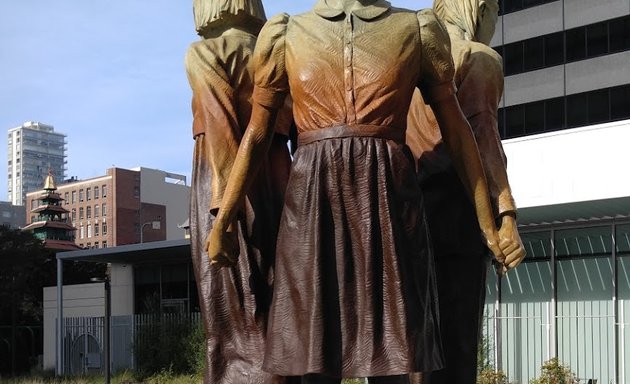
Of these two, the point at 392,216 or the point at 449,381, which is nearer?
the point at 392,216

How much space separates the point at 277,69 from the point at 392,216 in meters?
0.66

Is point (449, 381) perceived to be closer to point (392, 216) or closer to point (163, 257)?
point (392, 216)

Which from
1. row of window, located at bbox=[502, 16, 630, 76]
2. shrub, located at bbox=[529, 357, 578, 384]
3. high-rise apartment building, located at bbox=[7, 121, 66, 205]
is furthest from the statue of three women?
high-rise apartment building, located at bbox=[7, 121, 66, 205]

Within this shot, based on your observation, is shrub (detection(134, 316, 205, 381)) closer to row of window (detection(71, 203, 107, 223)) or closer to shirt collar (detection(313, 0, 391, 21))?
shirt collar (detection(313, 0, 391, 21))

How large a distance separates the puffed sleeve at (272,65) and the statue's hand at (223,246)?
47cm

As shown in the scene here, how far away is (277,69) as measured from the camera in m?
3.35

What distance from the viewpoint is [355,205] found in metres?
3.16

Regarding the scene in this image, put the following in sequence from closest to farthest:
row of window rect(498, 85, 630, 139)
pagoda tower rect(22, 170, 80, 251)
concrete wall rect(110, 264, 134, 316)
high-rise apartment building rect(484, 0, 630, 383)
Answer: high-rise apartment building rect(484, 0, 630, 383)
concrete wall rect(110, 264, 134, 316)
row of window rect(498, 85, 630, 139)
pagoda tower rect(22, 170, 80, 251)

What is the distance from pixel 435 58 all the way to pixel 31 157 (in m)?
161

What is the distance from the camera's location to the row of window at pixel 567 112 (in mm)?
35719

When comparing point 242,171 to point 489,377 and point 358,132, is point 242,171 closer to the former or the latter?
point 358,132

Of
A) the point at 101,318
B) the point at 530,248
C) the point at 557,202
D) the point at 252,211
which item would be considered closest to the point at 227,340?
the point at 252,211

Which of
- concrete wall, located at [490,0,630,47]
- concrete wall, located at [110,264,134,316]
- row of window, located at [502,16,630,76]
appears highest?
concrete wall, located at [490,0,630,47]

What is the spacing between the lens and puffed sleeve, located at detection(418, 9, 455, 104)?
3246 mm
